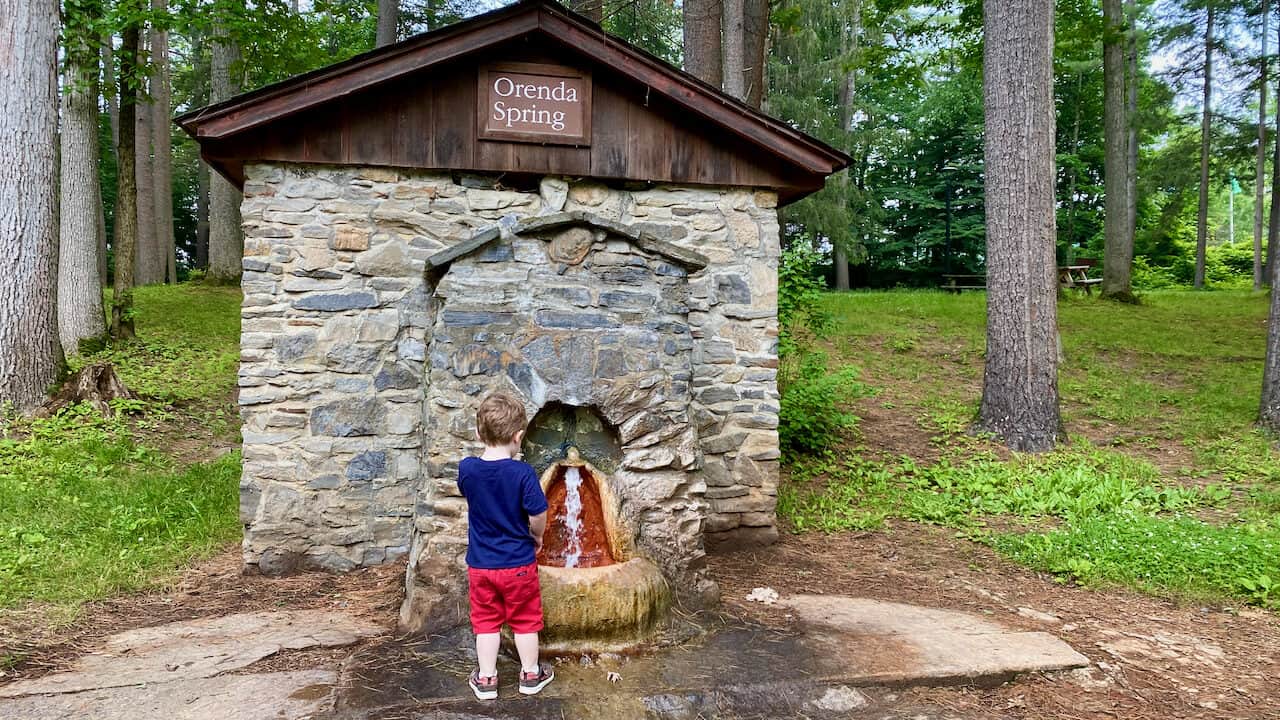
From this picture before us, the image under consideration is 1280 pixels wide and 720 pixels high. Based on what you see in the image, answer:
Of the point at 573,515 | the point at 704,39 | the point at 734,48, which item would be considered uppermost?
the point at 704,39

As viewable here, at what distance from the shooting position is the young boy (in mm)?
3549

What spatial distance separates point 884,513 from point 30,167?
8294 mm

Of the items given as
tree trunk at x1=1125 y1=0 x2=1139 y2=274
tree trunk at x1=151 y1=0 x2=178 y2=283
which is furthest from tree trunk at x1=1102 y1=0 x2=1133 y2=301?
tree trunk at x1=151 y1=0 x2=178 y2=283

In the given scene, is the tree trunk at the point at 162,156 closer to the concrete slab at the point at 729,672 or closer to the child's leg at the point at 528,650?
the concrete slab at the point at 729,672

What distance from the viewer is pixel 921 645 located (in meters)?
4.18

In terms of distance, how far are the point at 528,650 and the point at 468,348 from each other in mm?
1740

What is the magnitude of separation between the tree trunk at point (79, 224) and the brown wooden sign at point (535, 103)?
20.7ft

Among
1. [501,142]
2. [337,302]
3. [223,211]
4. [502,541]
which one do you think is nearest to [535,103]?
[501,142]

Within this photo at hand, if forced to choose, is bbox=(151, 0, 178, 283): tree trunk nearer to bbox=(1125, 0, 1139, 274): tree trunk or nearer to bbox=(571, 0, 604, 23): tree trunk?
bbox=(571, 0, 604, 23): tree trunk

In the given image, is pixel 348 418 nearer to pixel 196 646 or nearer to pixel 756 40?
pixel 196 646

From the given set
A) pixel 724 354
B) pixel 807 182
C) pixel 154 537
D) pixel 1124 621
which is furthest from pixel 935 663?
pixel 154 537

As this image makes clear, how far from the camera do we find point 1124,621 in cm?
467

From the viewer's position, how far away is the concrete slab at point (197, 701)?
3439mm

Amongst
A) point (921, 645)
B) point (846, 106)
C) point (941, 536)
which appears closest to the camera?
point (921, 645)
